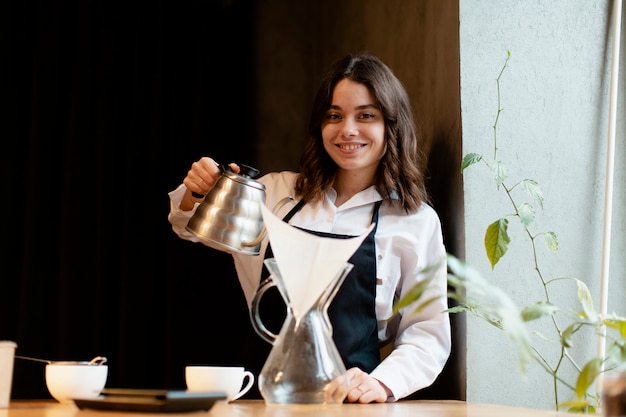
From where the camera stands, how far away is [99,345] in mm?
2619

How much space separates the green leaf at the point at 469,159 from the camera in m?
1.82

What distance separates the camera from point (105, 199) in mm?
2662

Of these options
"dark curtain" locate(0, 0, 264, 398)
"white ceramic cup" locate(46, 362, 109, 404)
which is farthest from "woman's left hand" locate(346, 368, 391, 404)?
"dark curtain" locate(0, 0, 264, 398)

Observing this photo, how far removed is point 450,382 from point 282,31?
1.63 meters

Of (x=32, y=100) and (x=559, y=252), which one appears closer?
(x=559, y=252)

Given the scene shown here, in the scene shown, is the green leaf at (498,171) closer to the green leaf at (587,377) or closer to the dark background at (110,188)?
the dark background at (110,188)

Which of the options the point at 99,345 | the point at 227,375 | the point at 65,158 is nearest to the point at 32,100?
the point at 65,158

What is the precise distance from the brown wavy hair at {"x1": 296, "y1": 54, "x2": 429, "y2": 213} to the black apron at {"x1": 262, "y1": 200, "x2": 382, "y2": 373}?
0.17 m

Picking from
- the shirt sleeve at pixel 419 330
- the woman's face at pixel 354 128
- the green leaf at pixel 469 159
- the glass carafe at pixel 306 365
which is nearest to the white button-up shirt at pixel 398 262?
the shirt sleeve at pixel 419 330

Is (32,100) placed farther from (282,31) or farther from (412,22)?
(412,22)

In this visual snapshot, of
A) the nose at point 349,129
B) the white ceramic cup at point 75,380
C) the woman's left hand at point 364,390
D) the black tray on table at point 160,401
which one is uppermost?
the nose at point 349,129

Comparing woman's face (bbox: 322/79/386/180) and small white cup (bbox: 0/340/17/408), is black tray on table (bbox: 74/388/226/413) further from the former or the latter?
woman's face (bbox: 322/79/386/180)

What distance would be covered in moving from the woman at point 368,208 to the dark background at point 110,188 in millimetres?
531

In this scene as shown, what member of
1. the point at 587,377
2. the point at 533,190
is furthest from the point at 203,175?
the point at 587,377
